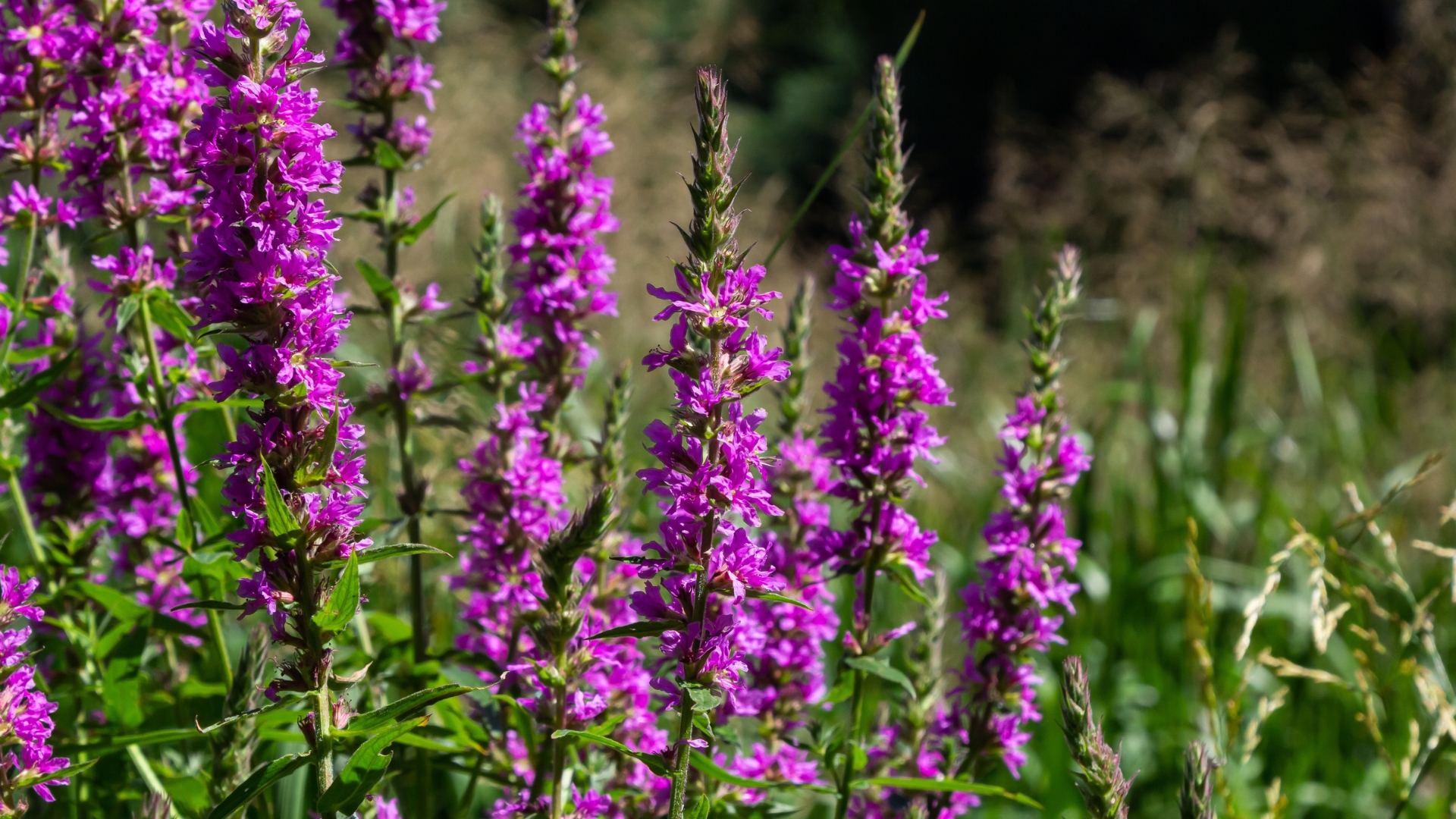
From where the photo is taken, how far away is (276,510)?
1.46m

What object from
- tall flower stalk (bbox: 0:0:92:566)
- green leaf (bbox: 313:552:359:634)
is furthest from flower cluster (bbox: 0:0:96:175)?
green leaf (bbox: 313:552:359:634)

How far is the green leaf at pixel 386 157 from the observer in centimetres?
239

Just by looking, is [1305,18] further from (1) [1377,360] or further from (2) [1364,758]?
(2) [1364,758]

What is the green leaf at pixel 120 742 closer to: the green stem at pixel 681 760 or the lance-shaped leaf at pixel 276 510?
the lance-shaped leaf at pixel 276 510

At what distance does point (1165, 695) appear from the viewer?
15.8ft

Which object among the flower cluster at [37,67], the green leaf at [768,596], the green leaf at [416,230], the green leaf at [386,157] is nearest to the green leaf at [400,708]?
the green leaf at [768,596]

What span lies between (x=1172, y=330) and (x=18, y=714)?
7.83 metres

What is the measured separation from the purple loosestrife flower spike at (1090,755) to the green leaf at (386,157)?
1.63m

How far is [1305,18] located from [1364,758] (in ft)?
45.1

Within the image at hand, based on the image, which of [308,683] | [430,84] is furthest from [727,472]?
[430,84]

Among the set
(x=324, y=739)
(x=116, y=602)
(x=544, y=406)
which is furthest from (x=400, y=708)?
(x=544, y=406)

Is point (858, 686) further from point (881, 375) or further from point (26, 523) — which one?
point (26, 523)

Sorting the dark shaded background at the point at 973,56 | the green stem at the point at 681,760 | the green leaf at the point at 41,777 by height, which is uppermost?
the dark shaded background at the point at 973,56

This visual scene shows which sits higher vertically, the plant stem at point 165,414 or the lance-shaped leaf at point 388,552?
the plant stem at point 165,414
